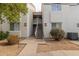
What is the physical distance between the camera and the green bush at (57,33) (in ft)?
33.6

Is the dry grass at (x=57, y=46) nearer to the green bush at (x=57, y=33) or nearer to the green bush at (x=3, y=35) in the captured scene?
the green bush at (x=57, y=33)

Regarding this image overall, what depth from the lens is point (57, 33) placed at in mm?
10633

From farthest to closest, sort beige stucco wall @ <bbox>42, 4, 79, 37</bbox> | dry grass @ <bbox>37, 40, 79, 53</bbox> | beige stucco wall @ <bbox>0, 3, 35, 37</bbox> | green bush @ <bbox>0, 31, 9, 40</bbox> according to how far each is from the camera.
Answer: dry grass @ <bbox>37, 40, 79, 53</bbox> < beige stucco wall @ <bbox>42, 4, 79, 37</bbox> < beige stucco wall @ <bbox>0, 3, 35, 37</bbox> < green bush @ <bbox>0, 31, 9, 40</bbox>

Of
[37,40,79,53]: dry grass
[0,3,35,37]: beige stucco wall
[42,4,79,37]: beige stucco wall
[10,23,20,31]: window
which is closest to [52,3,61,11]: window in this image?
[42,4,79,37]: beige stucco wall

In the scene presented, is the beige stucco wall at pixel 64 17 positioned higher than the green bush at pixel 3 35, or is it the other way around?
the beige stucco wall at pixel 64 17

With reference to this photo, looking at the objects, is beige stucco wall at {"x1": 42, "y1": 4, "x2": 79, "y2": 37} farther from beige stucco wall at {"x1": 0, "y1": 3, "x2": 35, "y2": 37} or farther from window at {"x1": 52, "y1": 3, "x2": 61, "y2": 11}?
beige stucco wall at {"x1": 0, "y1": 3, "x2": 35, "y2": 37}

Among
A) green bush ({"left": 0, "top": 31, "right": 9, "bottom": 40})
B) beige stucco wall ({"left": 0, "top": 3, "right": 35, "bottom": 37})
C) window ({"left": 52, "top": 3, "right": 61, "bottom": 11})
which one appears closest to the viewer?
green bush ({"left": 0, "top": 31, "right": 9, "bottom": 40})

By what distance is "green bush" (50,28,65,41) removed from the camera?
10242 millimetres

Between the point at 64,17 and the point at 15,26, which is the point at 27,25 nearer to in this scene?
the point at 15,26

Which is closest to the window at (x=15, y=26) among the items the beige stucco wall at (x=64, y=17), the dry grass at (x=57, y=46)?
the beige stucco wall at (x=64, y=17)

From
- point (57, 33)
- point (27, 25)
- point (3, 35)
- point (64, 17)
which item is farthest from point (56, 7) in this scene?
point (3, 35)

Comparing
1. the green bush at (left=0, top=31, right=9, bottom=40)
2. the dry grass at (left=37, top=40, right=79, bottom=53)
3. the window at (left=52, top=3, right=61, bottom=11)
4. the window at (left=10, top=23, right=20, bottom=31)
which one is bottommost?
the dry grass at (left=37, top=40, right=79, bottom=53)

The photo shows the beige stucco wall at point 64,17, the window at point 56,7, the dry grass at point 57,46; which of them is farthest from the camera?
the window at point 56,7

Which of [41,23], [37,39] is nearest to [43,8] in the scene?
[41,23]
